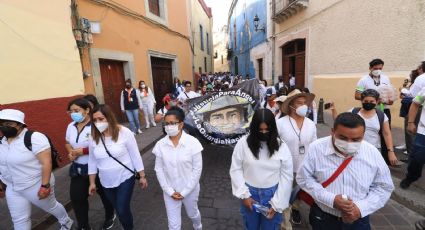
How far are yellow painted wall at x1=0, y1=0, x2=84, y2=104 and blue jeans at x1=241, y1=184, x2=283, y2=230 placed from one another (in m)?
4.45

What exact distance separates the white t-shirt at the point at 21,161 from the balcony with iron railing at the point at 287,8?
1104 cm

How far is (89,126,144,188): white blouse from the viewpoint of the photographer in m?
2.68

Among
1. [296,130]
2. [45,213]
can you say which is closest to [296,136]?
[296,130]

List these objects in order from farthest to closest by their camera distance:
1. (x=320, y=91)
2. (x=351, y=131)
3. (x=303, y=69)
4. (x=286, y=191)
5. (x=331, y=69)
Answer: (x=303, y=69) < (x=320, y=91) < (x=331, y=69) < (x=286, y=191) < (x=351, y=131)

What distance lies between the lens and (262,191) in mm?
2246

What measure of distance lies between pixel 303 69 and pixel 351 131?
445 inches

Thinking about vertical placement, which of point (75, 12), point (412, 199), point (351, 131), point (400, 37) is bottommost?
point (412, 199)

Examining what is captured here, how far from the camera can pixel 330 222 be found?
1.97m

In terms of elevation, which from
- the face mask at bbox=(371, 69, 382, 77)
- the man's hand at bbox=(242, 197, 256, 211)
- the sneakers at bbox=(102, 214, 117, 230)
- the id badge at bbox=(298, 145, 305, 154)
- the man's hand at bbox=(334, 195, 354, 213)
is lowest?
the sneakers at bbox=(102, 214, 117, 230)

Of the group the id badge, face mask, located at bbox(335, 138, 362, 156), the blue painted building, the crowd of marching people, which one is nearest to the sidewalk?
the crowd of marching people

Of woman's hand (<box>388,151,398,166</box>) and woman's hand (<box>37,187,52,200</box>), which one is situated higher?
woman's hand (<box>388,151,398,166</box>)

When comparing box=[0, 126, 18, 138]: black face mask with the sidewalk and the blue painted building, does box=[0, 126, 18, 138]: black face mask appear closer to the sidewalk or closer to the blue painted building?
the sidewalk

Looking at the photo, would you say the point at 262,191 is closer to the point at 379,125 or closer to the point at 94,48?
the point at 379,125

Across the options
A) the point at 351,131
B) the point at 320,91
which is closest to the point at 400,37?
the point at 320,91
